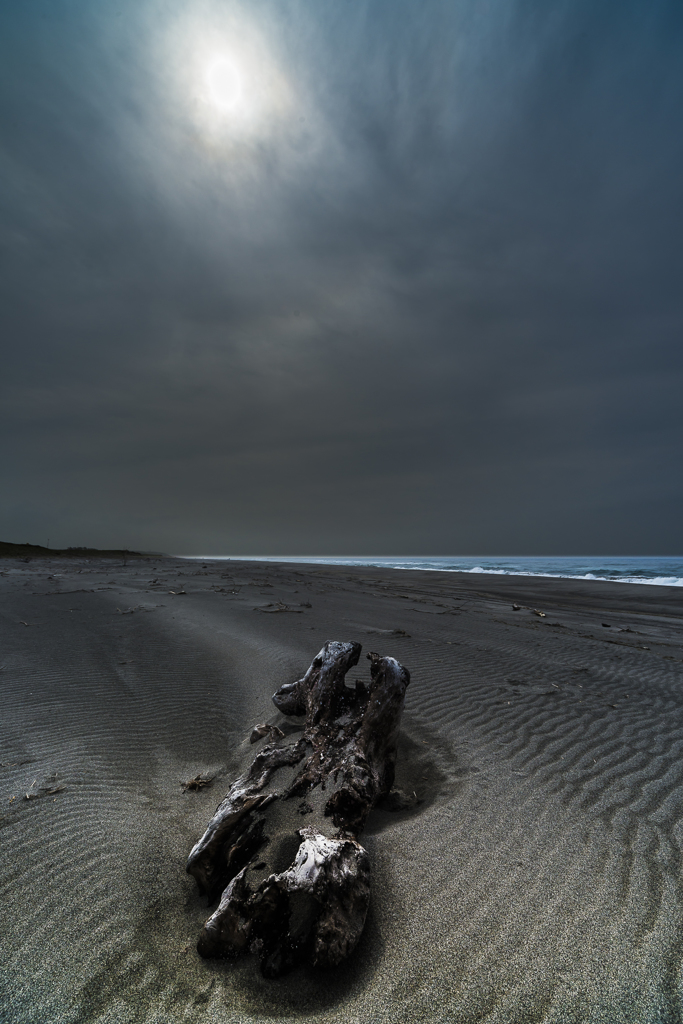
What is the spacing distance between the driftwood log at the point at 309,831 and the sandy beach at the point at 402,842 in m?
0.11

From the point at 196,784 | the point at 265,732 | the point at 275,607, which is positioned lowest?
the point at 196,784

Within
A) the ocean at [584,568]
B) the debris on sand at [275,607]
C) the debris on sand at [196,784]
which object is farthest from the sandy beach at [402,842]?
the ocean at [584,568]

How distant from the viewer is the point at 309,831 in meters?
2.40

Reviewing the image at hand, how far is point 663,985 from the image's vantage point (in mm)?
1785

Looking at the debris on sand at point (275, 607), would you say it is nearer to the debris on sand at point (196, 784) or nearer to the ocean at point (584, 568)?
the debris on sand at point (196, 784)

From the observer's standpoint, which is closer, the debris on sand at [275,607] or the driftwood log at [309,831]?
the driftwood log at [309,831]

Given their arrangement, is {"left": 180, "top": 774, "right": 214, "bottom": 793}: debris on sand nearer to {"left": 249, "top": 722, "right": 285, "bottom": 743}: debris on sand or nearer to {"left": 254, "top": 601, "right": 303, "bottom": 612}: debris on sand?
{"left": 249, "top": 722, "right": 285, "bottom": 743}: debris on sand

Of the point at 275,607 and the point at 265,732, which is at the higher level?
the point at 275,607

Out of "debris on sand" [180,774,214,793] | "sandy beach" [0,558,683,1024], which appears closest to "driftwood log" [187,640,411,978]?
"sandy beach" [0,558,683,1024]

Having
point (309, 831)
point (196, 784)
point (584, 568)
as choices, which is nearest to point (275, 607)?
point (196, 784)

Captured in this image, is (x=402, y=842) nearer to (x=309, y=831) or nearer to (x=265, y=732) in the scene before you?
(x=309, y=831)

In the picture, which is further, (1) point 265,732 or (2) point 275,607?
(2) point 275,607

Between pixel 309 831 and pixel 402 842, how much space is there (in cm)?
70

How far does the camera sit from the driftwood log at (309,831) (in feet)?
6.48
